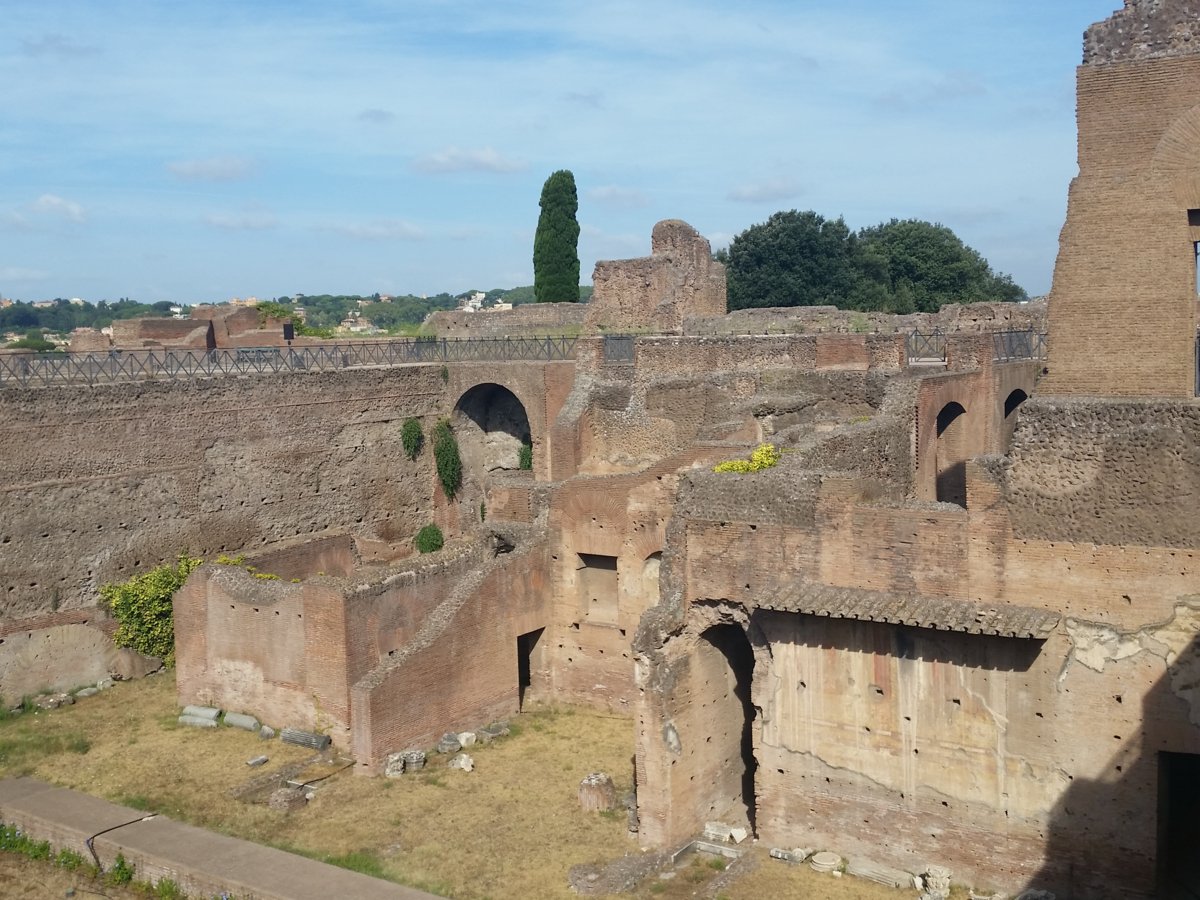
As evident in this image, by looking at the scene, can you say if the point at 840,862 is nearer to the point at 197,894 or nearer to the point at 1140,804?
the point at 1140,804

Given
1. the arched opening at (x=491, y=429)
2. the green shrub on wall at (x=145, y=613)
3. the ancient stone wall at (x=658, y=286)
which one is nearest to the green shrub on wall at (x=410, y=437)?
Answer: the arched opening at (x=491, y=429)

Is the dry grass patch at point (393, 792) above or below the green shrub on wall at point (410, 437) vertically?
below

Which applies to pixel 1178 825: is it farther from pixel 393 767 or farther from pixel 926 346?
pixel 926 346

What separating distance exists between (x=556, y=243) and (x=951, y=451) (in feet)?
68.4

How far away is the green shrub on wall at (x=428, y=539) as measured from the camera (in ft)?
76.0

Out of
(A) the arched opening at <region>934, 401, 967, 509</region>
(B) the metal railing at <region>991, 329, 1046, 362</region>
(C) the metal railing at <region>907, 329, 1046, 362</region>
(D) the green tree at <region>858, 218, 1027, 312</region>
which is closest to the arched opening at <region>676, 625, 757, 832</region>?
(A) the arched opening at <region>934, 401, 967, 509</region>

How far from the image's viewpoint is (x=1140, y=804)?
9.76 metres

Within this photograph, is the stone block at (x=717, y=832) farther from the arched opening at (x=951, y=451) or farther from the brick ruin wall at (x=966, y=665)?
the arched opening at (x=951, y=451)

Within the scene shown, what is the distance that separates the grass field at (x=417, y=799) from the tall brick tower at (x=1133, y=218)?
199 inches

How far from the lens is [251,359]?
72.1 feet

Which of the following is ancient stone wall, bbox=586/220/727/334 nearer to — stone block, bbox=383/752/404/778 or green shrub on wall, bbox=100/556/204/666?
green shrub on wall, bbox=100/556/204/666

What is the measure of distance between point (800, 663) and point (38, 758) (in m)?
9.49

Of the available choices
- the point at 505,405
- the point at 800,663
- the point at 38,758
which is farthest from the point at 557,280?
the point at 800,663

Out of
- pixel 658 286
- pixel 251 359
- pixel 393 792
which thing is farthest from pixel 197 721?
pixel 658 286
